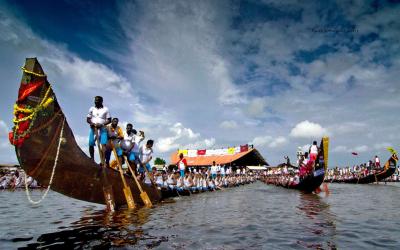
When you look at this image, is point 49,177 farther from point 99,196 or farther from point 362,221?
point 362,221

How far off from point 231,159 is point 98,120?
34922 mm

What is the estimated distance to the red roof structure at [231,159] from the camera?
1665 inches

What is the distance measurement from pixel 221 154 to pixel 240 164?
140 inches

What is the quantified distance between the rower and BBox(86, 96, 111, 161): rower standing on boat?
39cm

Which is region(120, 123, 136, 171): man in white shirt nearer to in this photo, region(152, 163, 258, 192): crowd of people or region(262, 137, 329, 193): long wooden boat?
region(152, 163, 258, 192): crowd of people

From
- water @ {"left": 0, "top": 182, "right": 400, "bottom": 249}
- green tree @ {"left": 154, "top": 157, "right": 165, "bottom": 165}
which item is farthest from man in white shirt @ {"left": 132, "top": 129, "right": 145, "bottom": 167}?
green tree @ {"left": 154, "top": 157, "right": 165, "bottom": 165}

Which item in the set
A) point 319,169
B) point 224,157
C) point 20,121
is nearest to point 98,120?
point 20,121

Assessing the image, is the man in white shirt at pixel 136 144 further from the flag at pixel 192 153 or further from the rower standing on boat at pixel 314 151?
the flag at pixel 192 153

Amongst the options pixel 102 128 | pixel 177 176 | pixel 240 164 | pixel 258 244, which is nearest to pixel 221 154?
pixel 240 164

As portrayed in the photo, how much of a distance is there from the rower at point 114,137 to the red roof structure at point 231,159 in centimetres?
3196

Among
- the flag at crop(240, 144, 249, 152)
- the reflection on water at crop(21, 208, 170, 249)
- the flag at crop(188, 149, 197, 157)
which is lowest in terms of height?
the reflection on water at crop(21, 208, 170, 249)

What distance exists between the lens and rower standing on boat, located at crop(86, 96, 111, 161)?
26.8 feet

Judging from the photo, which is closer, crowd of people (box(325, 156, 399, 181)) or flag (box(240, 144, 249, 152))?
crowd of people (box(325, 156, 399, 181))

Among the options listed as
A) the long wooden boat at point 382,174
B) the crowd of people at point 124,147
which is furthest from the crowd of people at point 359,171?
the crowd of people at point 124,147
